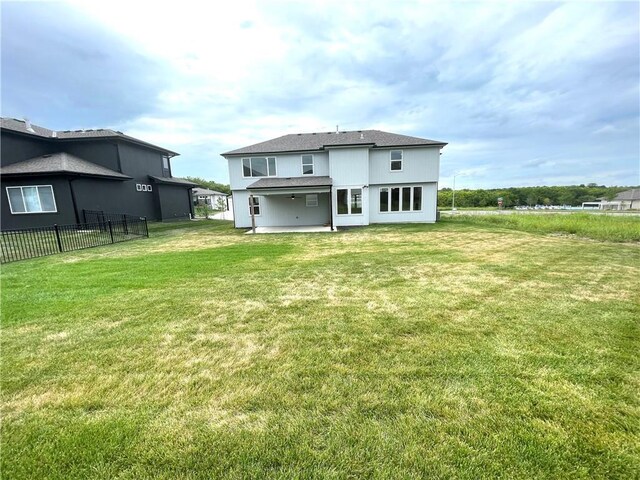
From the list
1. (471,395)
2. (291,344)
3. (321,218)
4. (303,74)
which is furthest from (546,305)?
(303,74)

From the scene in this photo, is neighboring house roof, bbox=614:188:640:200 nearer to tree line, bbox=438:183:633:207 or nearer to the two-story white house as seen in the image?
tree line, bbox=438:183:633:207

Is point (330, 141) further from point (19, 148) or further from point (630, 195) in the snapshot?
point (630, 195)

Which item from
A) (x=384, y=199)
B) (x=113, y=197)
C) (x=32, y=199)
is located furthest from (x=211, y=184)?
(x=384, y=199)

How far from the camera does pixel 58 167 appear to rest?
14.5m

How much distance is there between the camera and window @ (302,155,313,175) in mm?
17141

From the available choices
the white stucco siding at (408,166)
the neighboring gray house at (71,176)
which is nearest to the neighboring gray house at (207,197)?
the neighboring gray house at (71,176)

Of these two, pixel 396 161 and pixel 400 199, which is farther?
pixel 400 199

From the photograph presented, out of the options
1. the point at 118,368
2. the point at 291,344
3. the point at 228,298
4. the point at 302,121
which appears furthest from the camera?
the point at 302,121

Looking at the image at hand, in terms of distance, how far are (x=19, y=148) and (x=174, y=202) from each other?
9.34 m

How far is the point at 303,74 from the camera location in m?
17.1

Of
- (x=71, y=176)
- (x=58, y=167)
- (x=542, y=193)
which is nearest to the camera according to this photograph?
(x=58, y=167)

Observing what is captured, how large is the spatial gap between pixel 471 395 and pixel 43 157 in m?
23.4

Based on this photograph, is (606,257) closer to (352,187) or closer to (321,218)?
(352,187)

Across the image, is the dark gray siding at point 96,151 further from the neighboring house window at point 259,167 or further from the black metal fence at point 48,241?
the neighboring house window at point 259,167
